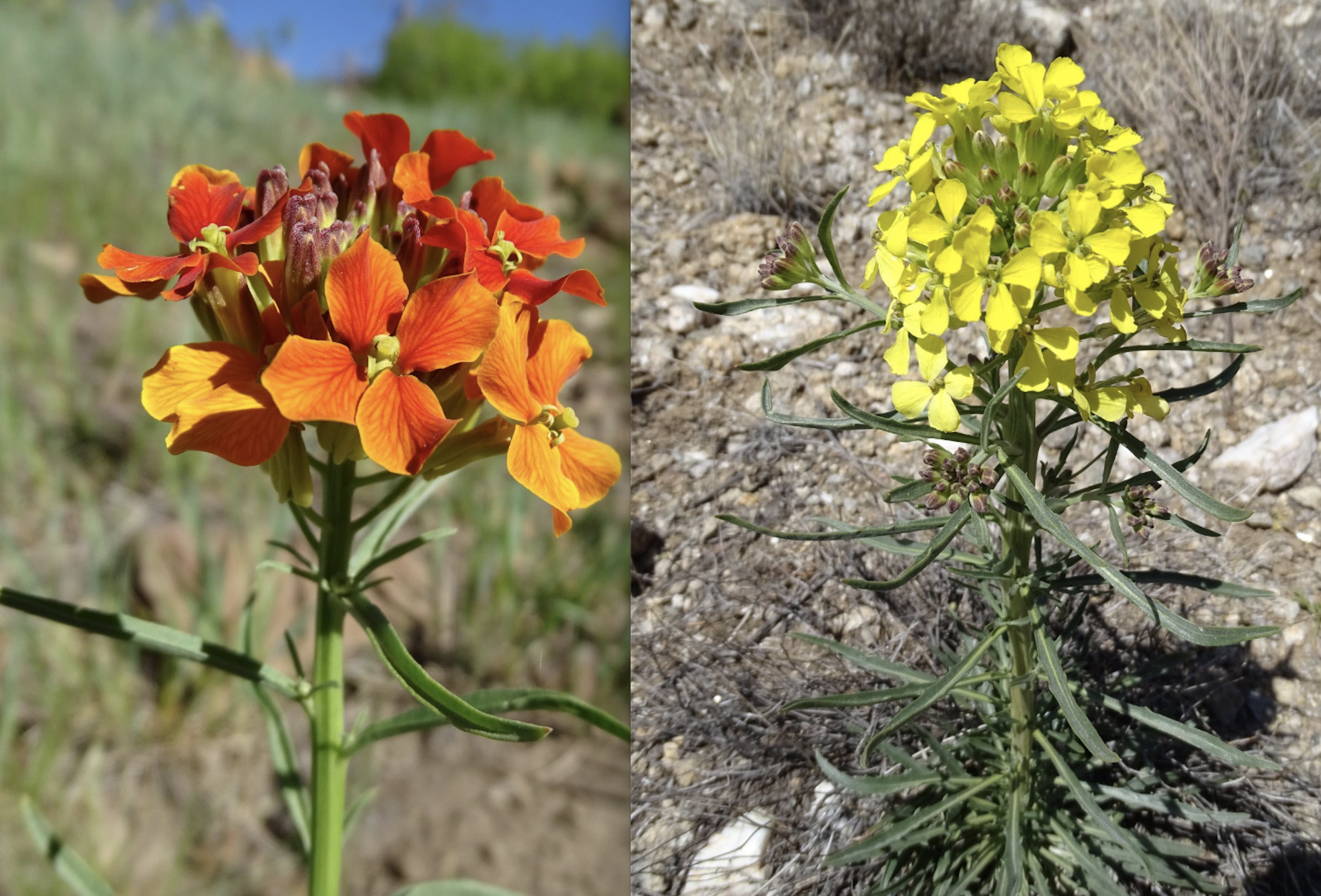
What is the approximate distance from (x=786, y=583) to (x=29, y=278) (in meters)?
2.19

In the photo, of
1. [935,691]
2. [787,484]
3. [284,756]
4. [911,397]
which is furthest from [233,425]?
[787,484]

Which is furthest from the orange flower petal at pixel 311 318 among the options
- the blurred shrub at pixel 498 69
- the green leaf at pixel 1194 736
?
the blurred shrub at pixel 498 69

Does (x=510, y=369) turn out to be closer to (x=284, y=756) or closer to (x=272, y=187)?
(x=272, y=187)

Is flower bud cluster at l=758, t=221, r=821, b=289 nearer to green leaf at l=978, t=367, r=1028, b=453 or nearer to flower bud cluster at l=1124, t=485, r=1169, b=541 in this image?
green leaf at l=978, t=367, r=1028, b=453

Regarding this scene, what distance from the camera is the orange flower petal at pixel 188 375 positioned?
0.74 meters

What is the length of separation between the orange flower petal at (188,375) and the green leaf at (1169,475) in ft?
2.73

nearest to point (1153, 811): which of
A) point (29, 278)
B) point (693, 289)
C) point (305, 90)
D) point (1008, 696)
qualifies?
point (1008, 696)

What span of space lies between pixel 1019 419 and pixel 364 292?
75cm

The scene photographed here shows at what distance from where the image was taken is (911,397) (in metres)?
1.06

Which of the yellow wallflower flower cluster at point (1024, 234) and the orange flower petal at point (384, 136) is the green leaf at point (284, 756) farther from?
the yellow wallflower flower cluster at point (1024, 234)

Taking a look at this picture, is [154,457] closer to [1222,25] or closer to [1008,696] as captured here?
[1008,696]

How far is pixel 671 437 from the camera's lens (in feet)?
6.93

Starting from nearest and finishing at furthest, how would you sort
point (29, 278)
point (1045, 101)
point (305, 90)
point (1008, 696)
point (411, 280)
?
point (411, 280) → point (1045, 101) → point (1008, 696) → point (29, 278) → point (305, 90)

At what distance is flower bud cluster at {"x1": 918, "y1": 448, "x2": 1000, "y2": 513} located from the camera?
1.06 meters
